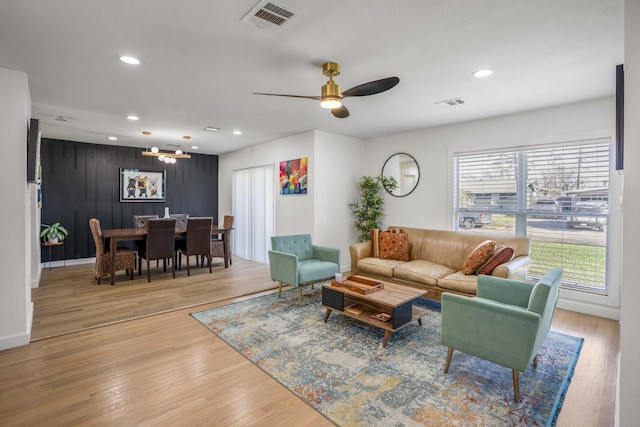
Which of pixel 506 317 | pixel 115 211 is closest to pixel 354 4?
pixel 506 317

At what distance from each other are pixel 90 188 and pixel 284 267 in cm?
527

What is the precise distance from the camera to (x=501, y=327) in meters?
2.15

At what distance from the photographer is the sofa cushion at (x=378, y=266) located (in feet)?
13.8

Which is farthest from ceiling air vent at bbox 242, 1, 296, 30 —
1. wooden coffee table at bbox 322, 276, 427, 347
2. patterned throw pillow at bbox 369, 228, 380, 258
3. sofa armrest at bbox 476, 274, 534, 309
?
patterned throw pillow at bbox 369, 228, 380, 258

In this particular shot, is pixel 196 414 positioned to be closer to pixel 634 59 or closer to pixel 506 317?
pixel 506 317

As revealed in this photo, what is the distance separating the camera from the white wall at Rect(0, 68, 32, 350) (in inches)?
111

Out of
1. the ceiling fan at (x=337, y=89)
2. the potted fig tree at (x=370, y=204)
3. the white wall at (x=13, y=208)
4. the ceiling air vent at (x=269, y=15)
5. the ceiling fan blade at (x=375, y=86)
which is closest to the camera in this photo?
the ceiling air vent at (x=269, y=15)

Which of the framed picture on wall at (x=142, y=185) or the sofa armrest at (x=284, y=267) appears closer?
the sofa armrest at (x=284, y=267)

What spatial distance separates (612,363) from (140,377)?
12.7 feet

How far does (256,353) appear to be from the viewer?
276cm

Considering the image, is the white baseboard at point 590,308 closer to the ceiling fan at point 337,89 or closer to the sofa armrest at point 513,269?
the sofa armrest at point 513,269

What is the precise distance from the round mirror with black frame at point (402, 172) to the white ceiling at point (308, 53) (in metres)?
1.15

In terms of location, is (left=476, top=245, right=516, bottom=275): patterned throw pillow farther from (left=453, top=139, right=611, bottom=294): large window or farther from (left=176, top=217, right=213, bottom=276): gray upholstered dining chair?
(left=176, top=217, right=213, bottom=276): gray upholstered dining chair

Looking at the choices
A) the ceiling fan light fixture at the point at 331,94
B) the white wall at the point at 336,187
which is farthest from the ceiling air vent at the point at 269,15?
the white wall at the point at 336,187
